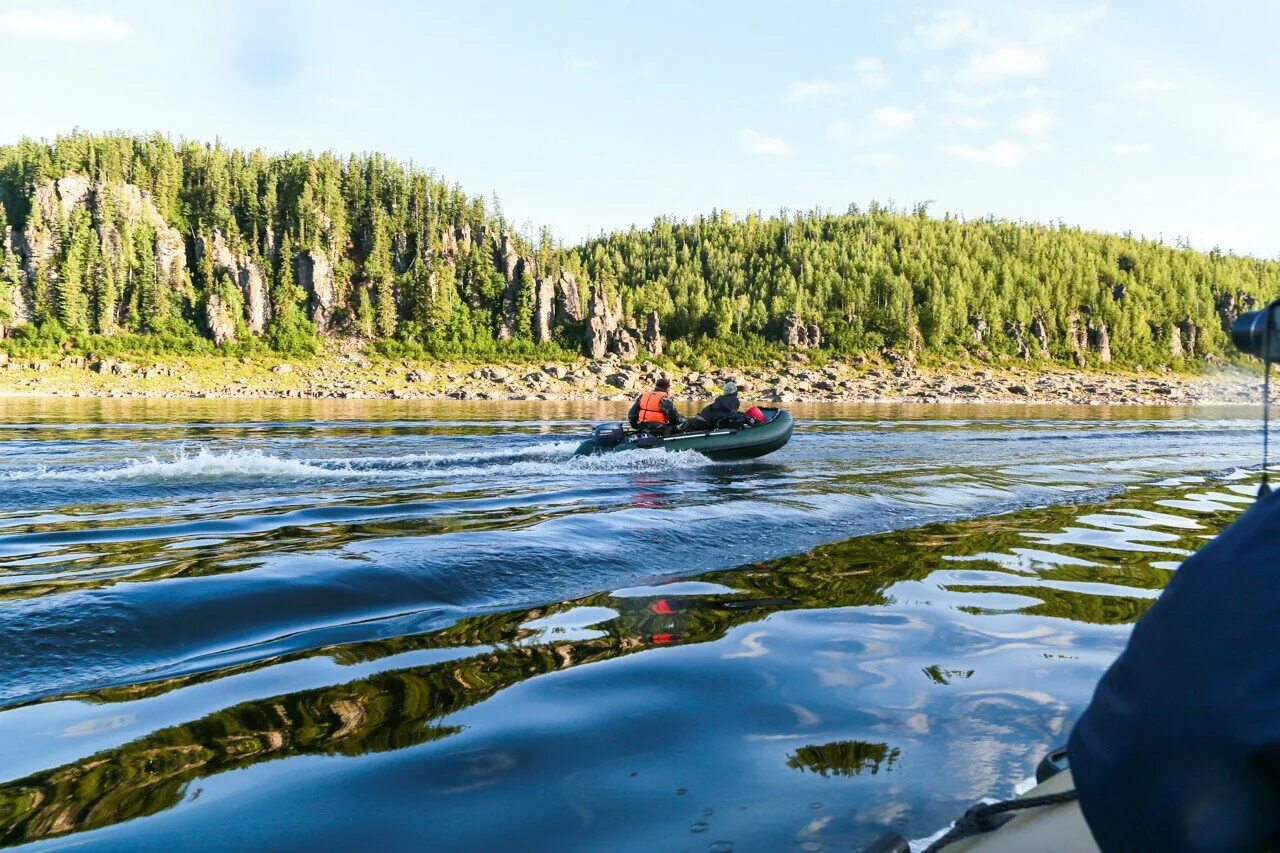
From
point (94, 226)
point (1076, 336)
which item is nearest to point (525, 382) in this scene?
point (94, 226)

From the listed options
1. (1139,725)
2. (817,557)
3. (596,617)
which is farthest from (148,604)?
(1139,725)

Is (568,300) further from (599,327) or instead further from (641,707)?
(641,707)

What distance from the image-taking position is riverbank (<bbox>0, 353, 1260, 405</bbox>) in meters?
75.2

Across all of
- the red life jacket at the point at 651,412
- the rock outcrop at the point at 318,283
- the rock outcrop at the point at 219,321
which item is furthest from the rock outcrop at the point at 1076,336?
the red life jacket at the point at 651,412

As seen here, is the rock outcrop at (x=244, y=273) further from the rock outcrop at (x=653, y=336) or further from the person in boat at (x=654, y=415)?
the person in boat at (x=654, y=415)

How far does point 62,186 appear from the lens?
118 m

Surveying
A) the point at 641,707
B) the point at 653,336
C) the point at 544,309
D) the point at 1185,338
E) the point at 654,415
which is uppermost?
the point at 544,309

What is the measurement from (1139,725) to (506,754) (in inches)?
135

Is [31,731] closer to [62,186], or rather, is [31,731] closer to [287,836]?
[287,836]

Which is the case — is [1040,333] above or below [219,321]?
below

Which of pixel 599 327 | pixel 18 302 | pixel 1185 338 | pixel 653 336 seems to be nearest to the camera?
pixel 18 302

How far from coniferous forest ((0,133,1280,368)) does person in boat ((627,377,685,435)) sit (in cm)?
8290

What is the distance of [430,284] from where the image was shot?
383 feet

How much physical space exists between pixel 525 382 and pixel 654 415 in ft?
211
